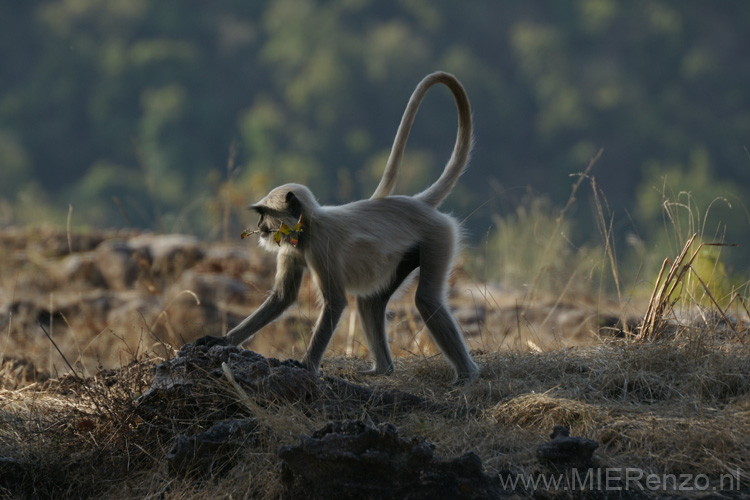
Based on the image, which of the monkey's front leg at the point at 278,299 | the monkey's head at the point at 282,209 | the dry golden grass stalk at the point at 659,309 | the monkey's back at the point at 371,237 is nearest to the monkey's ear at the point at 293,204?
the monkey's head at the point at 282,209

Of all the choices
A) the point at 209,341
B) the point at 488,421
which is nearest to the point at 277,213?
the point at 209,341

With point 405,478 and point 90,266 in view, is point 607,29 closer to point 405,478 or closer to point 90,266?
point 90,266

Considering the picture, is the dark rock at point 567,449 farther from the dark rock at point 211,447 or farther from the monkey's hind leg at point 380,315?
the monkey's hind leg at point 380,315

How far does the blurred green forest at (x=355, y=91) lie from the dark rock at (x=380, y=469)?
2934cm

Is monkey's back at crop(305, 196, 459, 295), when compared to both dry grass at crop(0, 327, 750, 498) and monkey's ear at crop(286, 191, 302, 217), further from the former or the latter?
dry grass at crop(0, 327, 750, 498)

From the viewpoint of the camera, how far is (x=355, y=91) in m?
47.4

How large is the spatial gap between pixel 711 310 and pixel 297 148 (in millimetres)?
39909

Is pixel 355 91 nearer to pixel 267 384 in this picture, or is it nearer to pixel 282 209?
pixel 282 209

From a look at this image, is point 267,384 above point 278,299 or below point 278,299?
below

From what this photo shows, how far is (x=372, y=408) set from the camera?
322 cm

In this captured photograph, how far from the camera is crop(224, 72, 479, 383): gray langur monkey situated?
3826 mm

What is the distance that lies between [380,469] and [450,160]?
222 centimetres

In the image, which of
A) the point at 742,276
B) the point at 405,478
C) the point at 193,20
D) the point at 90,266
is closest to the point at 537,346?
the point at 742,276

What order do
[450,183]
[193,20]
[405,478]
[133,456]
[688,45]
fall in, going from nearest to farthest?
[405,478] → [133,456] → [450,183] → [688,45] → [193,20]
